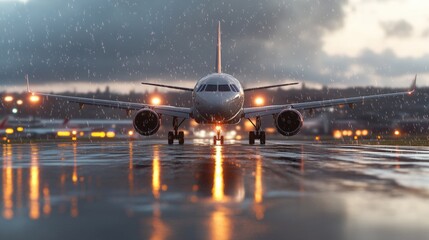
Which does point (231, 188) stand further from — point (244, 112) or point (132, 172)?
point (244, 112)

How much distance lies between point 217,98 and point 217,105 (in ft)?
1.43

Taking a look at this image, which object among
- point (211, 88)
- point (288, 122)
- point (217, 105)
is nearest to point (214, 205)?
point (217, 105)

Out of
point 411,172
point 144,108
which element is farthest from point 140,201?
point 144,108

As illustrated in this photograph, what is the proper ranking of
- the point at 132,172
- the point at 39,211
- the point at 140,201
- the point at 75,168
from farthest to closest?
1. the point at 75,168
2. the point at 132,172
3. the point at 140,201
4. the point at 39,211

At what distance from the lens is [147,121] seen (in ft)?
113

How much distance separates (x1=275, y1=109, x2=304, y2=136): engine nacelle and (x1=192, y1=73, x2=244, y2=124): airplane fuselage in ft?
9.30

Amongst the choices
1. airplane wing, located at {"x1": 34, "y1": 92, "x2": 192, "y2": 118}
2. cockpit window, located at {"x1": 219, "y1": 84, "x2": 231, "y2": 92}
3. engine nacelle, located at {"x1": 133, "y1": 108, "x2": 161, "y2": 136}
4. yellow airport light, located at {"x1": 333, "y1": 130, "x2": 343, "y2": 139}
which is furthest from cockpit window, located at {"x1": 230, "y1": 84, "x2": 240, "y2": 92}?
yellow airport light, located at {"x1": 333, "y1": 130, "x2": 343, "y2": 139}

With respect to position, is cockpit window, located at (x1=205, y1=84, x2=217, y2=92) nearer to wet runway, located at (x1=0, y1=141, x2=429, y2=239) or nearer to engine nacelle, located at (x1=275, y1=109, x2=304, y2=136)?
engine nacelle, located at (x1=275, y1=109, x2=304, y2=136)

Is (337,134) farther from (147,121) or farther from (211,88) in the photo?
(147,121)

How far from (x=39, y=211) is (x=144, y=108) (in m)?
27.2

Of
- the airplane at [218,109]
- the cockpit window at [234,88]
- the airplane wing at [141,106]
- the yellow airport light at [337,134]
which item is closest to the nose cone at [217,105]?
the airplane at [218,109]

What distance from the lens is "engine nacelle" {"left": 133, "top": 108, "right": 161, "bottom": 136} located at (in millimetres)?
34375

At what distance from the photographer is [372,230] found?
670cm

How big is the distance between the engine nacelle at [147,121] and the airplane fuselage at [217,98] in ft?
9.12
